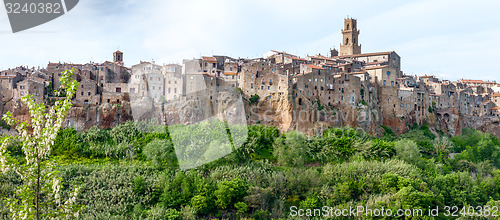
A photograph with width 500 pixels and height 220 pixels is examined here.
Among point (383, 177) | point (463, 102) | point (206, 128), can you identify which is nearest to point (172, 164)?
point (206, 128)

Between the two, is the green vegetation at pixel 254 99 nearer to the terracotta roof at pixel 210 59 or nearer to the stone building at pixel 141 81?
the terracotta roof at pixel 210 59

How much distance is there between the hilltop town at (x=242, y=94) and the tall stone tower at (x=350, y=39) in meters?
16.3

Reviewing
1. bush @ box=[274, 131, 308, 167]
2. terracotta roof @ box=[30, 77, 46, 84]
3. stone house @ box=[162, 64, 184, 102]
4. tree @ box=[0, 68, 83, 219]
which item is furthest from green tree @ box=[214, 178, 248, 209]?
tree @ box=[0, 68, 83, 219]

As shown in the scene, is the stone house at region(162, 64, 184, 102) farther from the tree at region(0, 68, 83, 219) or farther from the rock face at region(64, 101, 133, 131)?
the tree at region(0, 68, 83, 219)

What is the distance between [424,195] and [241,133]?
19.9 m

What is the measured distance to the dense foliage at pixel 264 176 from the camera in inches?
1522

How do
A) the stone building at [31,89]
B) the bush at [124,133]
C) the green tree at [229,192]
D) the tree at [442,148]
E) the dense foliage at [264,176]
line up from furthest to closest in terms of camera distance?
the tree at [442,148] → the stone building at [31,89] → the bush at [124,133] → the green tree at [229,192] → the dense foliage at [264,176]

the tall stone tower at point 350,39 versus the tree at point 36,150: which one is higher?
the tall stone tower at point 350,39

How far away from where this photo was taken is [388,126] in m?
59.5

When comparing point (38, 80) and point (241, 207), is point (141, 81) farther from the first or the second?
point (241, 207)

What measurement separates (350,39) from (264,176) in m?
45.3

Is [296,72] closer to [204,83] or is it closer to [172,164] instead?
[204,83]

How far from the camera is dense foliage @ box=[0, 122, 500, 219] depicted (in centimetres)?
3866

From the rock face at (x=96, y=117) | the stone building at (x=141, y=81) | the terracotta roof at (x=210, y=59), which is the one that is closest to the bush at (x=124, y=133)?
the rock face at (x=96, y=117)
